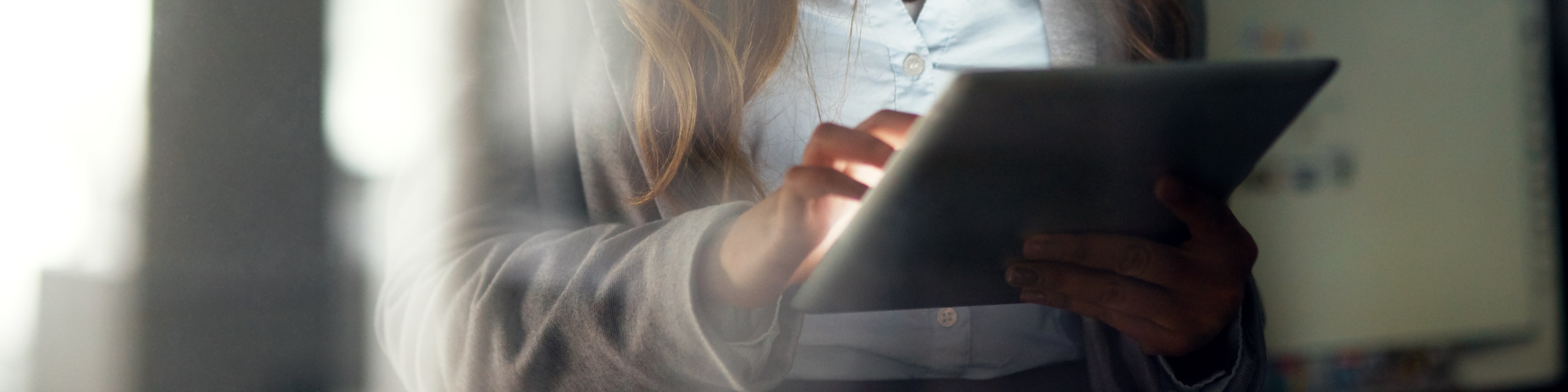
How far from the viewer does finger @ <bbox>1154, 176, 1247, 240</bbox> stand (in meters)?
0.29

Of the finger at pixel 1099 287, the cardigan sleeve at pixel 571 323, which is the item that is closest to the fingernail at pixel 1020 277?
the finger at pixel 1099 287

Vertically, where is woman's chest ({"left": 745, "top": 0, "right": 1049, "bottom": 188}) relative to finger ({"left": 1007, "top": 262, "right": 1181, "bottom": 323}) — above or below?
above

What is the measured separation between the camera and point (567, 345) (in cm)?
34

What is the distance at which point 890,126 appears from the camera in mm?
291

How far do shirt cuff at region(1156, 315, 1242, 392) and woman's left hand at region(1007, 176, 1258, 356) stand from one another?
0.01 meters

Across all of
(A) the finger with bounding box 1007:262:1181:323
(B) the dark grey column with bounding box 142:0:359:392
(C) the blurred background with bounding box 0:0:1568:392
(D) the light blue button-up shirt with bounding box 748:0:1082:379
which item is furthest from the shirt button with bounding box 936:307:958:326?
(B) the dark grey column with bounding box 142:0:359:392

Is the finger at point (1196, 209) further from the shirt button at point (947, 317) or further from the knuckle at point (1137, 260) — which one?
the shirt button at point (947, 317)

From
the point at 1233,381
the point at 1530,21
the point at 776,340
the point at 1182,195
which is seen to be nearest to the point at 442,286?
the point at 776,340

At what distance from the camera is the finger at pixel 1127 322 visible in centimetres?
34

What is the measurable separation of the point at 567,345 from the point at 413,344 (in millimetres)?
77

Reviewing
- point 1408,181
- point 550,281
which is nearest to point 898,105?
point 550,281

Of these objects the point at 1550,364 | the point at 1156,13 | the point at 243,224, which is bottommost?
the point at 1550,364

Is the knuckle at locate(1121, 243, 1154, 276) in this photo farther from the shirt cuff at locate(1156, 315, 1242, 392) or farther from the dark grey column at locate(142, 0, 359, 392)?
the dark grey column at locate(142, 0, 359, 392)

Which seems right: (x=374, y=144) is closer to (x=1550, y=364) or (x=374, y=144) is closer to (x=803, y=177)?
(x=803, y=177)
